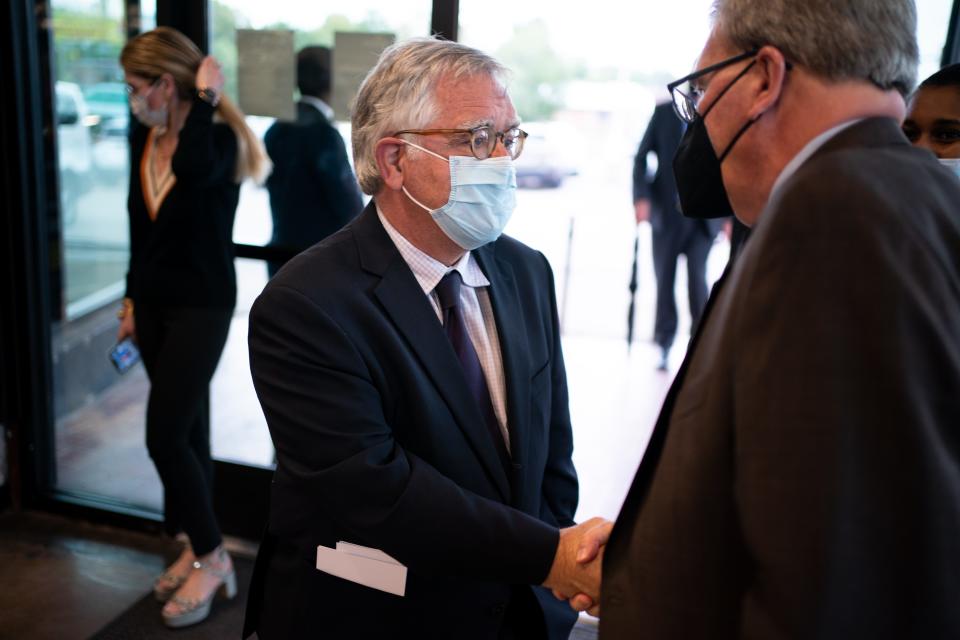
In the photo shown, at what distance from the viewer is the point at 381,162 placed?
4.88 feet

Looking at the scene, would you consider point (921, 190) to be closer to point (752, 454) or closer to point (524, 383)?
point (752, 454)

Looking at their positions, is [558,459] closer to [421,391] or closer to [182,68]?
[421,391]

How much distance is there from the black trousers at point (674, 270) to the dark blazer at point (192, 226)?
2940 millimetres

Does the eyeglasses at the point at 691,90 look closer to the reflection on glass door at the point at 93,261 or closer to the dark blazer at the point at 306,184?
the dark blazer at the point at 306,184

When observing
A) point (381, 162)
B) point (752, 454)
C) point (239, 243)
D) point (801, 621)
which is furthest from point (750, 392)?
point (239, 243)

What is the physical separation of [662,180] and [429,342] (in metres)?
Result: 3.57

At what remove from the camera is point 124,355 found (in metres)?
2.70

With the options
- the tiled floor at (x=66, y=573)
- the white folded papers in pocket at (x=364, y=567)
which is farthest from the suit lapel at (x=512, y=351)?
the tiled floor at (x=66, y=573)

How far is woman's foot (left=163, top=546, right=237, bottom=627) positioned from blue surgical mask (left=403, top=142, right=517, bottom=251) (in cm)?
166

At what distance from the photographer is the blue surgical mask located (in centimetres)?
149

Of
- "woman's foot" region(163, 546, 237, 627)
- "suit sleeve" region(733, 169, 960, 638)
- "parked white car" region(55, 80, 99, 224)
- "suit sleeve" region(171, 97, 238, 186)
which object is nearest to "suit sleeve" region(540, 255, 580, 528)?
"suit sleeve" region(733, 169, 960, 638)

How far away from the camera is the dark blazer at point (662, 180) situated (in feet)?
14.7

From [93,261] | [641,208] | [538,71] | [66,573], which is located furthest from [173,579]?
[538,71]

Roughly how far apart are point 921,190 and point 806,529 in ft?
1.06
